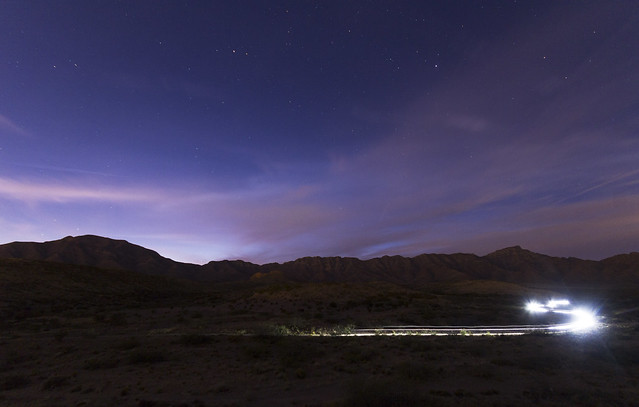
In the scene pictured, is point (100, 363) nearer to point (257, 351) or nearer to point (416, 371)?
point (257, 351)

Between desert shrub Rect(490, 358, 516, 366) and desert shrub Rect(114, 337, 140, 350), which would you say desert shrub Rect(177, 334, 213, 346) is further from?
desert shrub Rect(490, 358, 516, 366)

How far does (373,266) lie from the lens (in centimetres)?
18450

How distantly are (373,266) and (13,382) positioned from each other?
178m

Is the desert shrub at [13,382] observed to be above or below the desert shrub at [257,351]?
below

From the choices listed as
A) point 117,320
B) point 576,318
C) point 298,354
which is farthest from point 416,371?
point 576,318

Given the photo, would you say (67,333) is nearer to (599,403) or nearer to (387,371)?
(387,371)

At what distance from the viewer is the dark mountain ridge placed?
13100 cm

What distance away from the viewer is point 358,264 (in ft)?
626

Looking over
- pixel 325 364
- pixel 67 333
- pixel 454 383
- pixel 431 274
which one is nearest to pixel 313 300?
pixel 67 333

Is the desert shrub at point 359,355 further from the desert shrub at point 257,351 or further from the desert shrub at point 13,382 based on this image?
the desert shrub at point 13,382

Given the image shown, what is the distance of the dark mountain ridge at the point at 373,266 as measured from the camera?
131 metres

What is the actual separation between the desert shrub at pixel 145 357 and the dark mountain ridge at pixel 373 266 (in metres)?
118

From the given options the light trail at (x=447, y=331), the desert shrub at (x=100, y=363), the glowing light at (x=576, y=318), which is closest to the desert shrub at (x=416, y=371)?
the light trail at (x=447, y=331)

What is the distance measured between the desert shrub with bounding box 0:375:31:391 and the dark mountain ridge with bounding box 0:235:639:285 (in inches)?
4653
